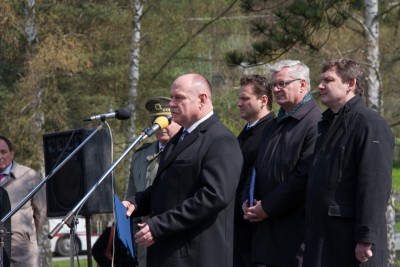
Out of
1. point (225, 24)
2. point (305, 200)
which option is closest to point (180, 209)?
point (305, 200)

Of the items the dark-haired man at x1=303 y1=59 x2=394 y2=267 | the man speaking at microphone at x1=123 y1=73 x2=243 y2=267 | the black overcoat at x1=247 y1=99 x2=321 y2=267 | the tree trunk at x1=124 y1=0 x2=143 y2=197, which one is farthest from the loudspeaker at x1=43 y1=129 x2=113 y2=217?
the tree trunk at x1=124 y1=0 x2=143 y2=197

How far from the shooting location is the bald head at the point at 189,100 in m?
5.65

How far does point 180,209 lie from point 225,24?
1433 cm

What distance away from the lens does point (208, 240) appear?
Result: 17.9 ft

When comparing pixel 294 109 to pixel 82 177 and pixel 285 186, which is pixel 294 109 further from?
pixel 82 177

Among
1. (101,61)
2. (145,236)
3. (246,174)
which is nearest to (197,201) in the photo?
(145,236)

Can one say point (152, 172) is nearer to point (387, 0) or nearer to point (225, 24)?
point (387, 0)

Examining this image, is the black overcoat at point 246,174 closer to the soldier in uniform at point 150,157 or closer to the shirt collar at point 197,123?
the soldier in uniform at point 150,157

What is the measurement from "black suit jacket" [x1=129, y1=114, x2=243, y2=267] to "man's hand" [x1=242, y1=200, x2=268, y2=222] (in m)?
0.53

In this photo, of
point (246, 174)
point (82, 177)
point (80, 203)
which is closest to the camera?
point (80, 203)

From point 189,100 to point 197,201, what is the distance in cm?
67

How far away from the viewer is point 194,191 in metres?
5.50

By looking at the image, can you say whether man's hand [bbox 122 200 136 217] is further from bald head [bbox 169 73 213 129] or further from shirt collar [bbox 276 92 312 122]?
shirt collar [bbox 276 92 312 122]

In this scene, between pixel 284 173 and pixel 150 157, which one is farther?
pixel 150 157
